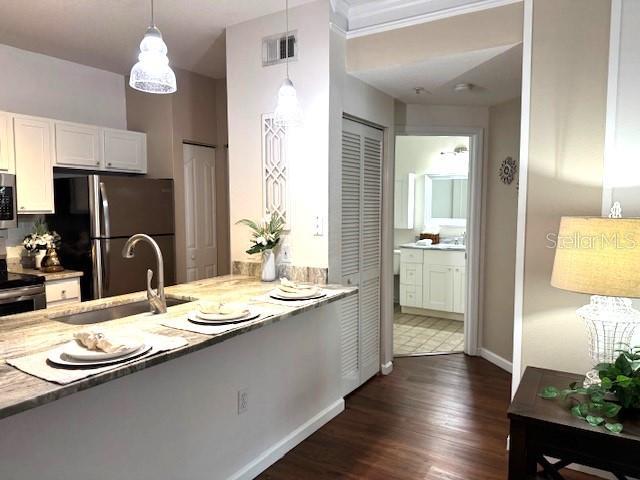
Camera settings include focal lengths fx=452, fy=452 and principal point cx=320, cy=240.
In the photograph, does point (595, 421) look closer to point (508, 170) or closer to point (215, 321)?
point (215, 321)

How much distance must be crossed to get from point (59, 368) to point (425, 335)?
13.6 feet

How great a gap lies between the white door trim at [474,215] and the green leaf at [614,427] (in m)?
2.61

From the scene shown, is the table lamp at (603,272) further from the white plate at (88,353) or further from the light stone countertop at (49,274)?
the light stone countertop at (49,274)

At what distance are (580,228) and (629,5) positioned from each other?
47.8 inches

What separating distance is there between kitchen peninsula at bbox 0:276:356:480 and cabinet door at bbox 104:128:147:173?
176 cm

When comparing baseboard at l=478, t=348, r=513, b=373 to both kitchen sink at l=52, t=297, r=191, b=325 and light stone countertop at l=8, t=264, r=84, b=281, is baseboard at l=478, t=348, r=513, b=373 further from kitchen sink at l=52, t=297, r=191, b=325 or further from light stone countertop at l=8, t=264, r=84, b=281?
light stone countertop at l=8, t=264, r=84, b=281

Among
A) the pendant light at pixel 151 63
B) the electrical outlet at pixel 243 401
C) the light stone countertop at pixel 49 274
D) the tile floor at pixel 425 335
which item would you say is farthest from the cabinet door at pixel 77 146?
the tile floor at pixel 425 335

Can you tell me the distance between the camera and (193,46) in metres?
3.55

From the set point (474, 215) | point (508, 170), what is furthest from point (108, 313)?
point (508, 170)

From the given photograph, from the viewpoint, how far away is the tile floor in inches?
177

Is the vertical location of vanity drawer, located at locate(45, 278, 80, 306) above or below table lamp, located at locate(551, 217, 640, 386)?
below

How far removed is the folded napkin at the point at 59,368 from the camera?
4.35 feet

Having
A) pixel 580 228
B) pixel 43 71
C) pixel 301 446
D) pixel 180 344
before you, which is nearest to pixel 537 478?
pixel 580 228

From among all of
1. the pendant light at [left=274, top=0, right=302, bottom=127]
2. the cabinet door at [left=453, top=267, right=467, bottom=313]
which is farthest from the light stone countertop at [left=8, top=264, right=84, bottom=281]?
the cabinet door at [left=453, top=267, right=467, bottom=313]
